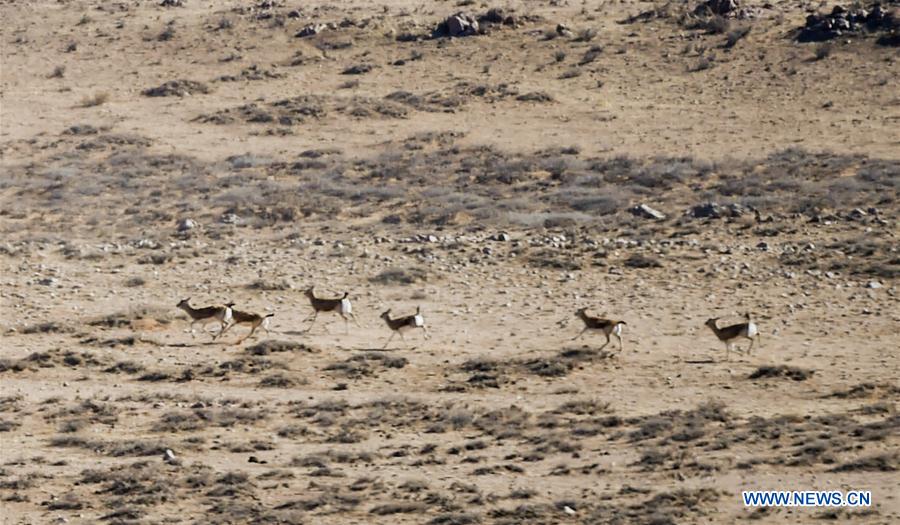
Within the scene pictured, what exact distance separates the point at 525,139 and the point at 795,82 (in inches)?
327

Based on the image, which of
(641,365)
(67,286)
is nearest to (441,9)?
(67,286)

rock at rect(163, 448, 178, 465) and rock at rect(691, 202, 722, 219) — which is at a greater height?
rock at rect(163, 448, 178, 465)

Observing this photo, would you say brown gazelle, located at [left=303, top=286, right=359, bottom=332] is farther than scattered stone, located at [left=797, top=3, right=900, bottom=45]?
No

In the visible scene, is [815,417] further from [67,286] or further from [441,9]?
[441,9]

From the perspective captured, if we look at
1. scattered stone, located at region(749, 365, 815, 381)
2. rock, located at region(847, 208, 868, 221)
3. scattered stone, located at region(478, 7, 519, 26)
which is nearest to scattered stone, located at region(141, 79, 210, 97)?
scattered stone, located at region(478, 7, 519, 26)

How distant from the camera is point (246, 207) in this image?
2873cm

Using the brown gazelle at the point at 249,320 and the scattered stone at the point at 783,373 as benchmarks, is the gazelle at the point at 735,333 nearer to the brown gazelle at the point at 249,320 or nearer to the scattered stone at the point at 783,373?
the scattered stone at the point at 783,373

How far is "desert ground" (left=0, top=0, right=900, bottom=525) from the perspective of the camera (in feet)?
48.7

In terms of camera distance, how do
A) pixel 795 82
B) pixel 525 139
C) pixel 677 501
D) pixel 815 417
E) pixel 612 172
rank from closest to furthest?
pixel 677 501, pixel 815 417, pixel 612 172, pixel 525 139, pixel 795 82

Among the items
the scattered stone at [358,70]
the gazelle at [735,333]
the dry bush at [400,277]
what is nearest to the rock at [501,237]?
the dry bush at [400,277]

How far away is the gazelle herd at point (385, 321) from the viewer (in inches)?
752

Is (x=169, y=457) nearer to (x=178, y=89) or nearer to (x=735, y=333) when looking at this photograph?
(x=735, y=333)

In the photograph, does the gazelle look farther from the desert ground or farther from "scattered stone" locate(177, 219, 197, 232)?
"scattered stone" locate(177, 219, 197, 232)

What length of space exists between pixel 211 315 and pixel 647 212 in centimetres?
984
